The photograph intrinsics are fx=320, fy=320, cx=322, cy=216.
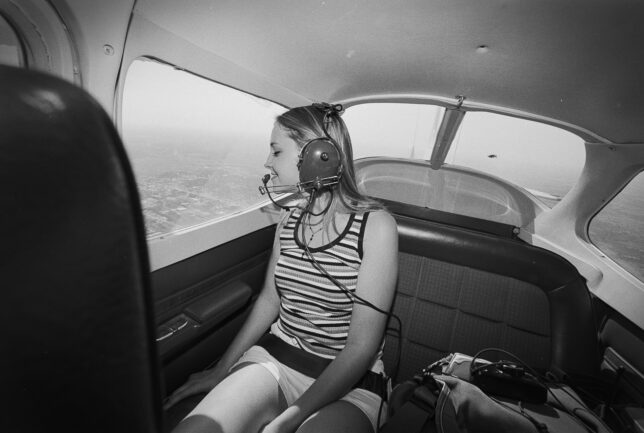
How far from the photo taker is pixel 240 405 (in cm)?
111

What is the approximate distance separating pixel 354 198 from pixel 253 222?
1.06m

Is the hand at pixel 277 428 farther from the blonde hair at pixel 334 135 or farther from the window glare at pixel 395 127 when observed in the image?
the window glare at pixel 395 127

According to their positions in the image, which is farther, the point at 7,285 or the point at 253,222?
the point at 253,222

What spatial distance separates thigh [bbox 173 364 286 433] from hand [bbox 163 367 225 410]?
22cm

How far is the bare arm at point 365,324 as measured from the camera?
1189 mm

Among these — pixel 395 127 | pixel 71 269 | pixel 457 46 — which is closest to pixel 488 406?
pixel 71 269

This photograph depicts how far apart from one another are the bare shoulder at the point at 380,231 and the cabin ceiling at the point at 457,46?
91 centimetres

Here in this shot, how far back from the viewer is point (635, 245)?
2.21 meters

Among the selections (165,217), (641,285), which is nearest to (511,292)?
(641,285)

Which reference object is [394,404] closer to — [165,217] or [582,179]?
[165,217]

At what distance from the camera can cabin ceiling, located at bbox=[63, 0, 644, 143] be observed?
128 cm

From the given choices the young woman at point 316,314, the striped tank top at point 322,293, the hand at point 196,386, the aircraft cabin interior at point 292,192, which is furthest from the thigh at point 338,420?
the hand at point 196,386

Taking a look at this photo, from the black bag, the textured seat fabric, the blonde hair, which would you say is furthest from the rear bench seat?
the textured seat fabric

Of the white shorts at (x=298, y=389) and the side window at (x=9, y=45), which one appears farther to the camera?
the white shorts at (x=298, y=389)
